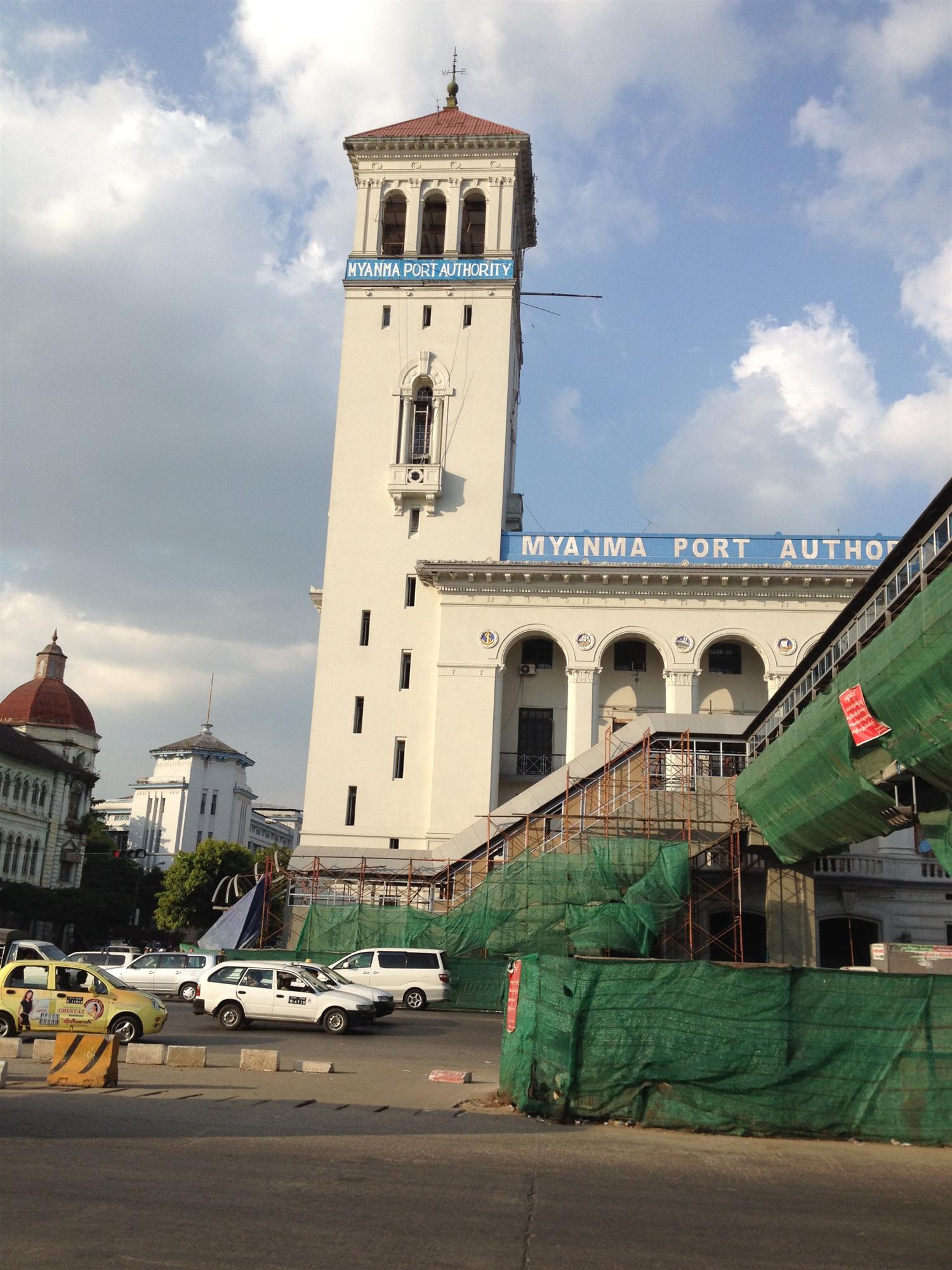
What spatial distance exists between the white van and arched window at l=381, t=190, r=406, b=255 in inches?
1279

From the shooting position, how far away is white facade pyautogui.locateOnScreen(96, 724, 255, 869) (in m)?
122

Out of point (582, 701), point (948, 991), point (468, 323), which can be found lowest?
point (948, 991)

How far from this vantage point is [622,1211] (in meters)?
9.34

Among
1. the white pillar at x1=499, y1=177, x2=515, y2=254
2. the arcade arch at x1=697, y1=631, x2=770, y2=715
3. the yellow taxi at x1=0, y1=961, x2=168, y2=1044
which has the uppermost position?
the white pillar at x1=499, y1=177, x2=515, y2=254

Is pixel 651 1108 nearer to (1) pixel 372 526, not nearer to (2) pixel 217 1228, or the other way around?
(2) pixel 217 1228

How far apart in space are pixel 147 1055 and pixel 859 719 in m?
12.2

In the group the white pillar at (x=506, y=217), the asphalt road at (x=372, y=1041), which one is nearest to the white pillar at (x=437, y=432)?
the white pillar at (x=506, y=217)

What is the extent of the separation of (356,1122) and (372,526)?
35.5m

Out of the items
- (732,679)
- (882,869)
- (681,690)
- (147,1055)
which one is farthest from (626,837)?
(147,1055)

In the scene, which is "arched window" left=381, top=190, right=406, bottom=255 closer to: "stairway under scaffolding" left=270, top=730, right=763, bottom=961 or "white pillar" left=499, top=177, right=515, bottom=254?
"white pillar" left=499, top=177, right=515, bottom=254

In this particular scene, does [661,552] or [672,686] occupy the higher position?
[661,552]

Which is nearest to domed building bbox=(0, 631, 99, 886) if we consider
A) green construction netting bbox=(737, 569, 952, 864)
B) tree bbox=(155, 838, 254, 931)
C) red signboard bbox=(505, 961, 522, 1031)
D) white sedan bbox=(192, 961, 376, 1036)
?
tree bbox=(155, 838, 254, 931)

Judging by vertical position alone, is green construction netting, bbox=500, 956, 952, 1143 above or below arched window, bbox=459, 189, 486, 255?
below

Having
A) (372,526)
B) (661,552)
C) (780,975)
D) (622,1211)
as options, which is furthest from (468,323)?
(622,1211)
